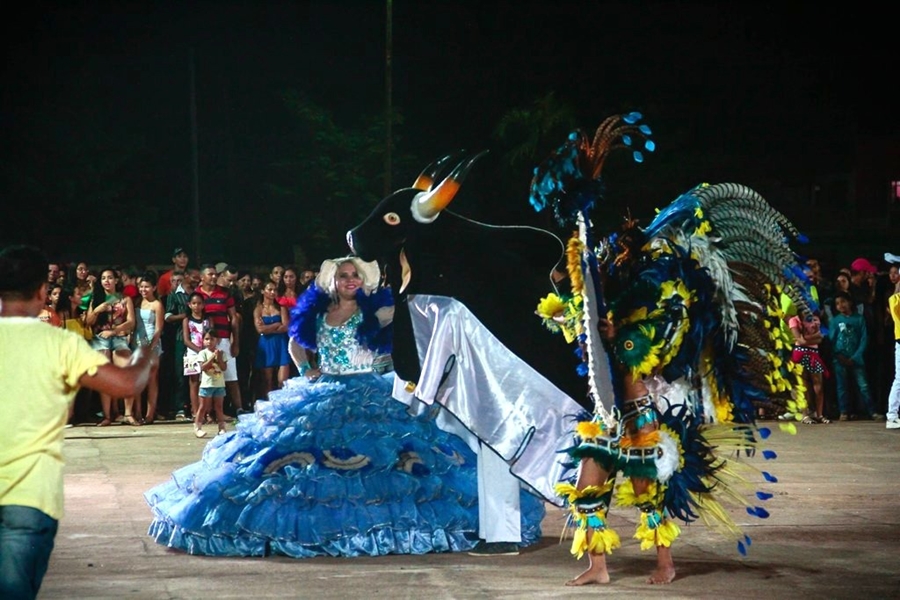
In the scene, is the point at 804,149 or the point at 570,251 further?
the point at 804,149

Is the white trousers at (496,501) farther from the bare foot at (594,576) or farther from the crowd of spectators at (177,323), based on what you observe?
the crowd of spectators at (177,323)

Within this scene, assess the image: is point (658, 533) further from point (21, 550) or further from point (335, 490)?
point (21, 550)

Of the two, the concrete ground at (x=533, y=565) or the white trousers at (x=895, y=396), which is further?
the white trousers at (x=895, y=396)

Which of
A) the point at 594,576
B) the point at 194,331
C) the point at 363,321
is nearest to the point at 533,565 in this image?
the point at 594,576

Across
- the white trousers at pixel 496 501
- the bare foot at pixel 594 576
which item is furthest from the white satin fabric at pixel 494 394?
the bare foot at pixel 594 576

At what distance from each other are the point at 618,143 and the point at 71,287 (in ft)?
40.6

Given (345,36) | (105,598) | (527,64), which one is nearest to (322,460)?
(105,598)

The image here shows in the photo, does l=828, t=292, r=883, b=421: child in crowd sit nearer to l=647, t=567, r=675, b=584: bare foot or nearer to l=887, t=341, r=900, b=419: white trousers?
l=887, t=341, r=900, b=419: white trousers

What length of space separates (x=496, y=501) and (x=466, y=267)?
1490 mm

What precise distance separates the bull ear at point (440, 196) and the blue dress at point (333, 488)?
120 centimetres

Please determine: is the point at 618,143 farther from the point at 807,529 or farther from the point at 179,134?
the point at 179,134

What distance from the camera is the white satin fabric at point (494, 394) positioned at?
8109 mm

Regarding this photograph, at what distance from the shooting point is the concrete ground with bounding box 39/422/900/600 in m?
7.27

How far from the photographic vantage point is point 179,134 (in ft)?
155
